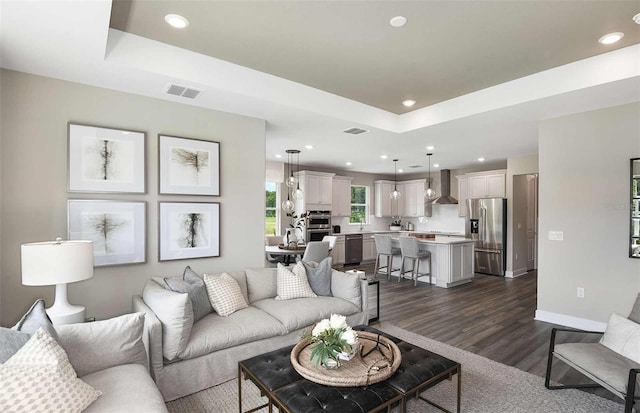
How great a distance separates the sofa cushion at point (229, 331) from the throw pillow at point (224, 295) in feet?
0.19

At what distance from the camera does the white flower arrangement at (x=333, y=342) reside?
6.37ft

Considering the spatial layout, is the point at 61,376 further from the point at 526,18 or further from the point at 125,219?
the point at 526,18

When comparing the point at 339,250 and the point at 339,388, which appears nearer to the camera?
the point at 339,388

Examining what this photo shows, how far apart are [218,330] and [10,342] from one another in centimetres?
130

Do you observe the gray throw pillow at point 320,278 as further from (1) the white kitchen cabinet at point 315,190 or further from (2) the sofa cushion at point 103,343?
(1) the white kitchen cabinet at point 315,190

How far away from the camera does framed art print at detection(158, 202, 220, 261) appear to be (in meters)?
3.41

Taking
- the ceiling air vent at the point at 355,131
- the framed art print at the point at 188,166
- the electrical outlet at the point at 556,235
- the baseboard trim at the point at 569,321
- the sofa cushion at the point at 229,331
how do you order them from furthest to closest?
→ the ceiling air vent at the point at 355,131 → the electrical outlet at the point at 556,235 → the baseboard trim at the point at 569,321 → the framed art print at the point at 188,166 → the sofa cushion at the point at 229,331

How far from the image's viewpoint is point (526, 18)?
8.10 feet

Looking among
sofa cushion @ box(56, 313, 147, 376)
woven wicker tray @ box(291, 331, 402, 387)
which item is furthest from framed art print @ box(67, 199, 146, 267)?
woven wicker tray @ box(291, 331, 402, 387)

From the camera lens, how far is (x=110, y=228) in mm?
3084

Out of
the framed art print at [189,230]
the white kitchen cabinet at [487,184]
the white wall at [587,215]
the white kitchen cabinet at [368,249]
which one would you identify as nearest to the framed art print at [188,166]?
the framed art print at [189,230]

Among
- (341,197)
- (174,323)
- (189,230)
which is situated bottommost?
(174,323)

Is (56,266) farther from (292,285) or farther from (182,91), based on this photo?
(292,285)

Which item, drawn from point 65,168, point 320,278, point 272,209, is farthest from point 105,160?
point 272,209
